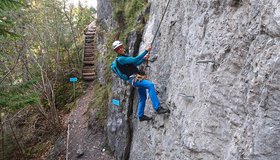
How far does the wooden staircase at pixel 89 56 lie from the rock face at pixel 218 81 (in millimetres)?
10019

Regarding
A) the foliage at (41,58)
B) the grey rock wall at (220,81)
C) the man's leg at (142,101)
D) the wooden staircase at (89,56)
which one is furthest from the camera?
the wooden staircase at (89,56)

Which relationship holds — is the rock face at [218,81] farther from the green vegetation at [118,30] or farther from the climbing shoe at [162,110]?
the green vegetation at [118,30]

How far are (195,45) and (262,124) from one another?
2180mm

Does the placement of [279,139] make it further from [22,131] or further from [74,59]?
[74,59]

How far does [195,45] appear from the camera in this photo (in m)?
4.88

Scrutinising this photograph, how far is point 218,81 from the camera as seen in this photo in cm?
413

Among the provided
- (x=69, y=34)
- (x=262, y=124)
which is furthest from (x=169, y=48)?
(x=69, y=34)

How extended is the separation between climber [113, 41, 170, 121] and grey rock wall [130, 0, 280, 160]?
33 cm

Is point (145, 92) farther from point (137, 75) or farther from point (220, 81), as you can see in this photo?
point (220, 81)

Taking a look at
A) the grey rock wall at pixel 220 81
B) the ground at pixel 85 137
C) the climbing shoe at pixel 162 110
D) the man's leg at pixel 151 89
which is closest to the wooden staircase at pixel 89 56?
the ground at pixel 85 137

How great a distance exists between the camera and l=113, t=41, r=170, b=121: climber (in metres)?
5.90

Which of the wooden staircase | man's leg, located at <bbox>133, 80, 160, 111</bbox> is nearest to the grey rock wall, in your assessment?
man's leg, located at <bbox>133, 80, 160, 111</bbox>

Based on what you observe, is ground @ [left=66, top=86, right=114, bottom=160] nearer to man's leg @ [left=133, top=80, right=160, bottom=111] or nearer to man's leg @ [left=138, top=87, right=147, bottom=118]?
man's leg @ [left=138, top=87, right=147, bottom=118]

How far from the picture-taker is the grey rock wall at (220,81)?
311cm
